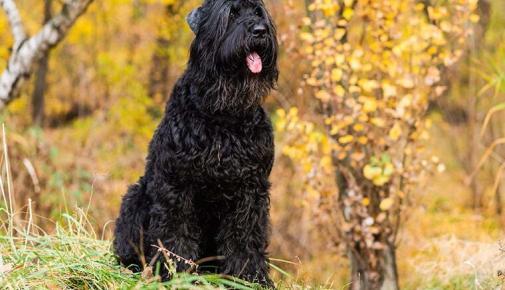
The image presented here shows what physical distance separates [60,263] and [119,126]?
648 centimetres

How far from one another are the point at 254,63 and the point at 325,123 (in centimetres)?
238

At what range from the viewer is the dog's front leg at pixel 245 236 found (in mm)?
3508

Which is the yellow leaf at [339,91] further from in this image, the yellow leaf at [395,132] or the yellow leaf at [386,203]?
the yellow leaf at [386,203]

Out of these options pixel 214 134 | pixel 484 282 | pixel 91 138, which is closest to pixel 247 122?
pixel 214 134

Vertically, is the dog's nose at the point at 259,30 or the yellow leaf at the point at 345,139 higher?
the dog's nose at the point at 259,30

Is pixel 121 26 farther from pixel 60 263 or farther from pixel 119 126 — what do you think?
pixel 60 263

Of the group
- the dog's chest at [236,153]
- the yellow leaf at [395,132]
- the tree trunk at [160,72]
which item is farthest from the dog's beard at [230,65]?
the tree trunk at [160,72]

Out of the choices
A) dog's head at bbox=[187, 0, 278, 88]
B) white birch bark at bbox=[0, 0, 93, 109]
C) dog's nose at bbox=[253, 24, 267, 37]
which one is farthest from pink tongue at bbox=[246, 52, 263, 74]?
white birch bark at bbox=[0, 0, 93, 109]

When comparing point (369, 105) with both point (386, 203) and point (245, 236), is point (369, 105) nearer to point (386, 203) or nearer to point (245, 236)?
point (386, 203)

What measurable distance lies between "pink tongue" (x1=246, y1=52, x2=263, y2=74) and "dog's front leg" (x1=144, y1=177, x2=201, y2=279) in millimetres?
647

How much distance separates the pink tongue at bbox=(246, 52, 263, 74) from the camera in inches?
134

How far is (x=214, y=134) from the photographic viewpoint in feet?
11.3

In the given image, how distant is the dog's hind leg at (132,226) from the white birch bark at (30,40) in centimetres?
267

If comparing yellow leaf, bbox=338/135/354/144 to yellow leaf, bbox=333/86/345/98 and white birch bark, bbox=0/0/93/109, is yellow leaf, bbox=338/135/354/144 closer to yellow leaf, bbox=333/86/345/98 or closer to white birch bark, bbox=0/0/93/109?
yellow leaf, bbox=333/86/345/98
